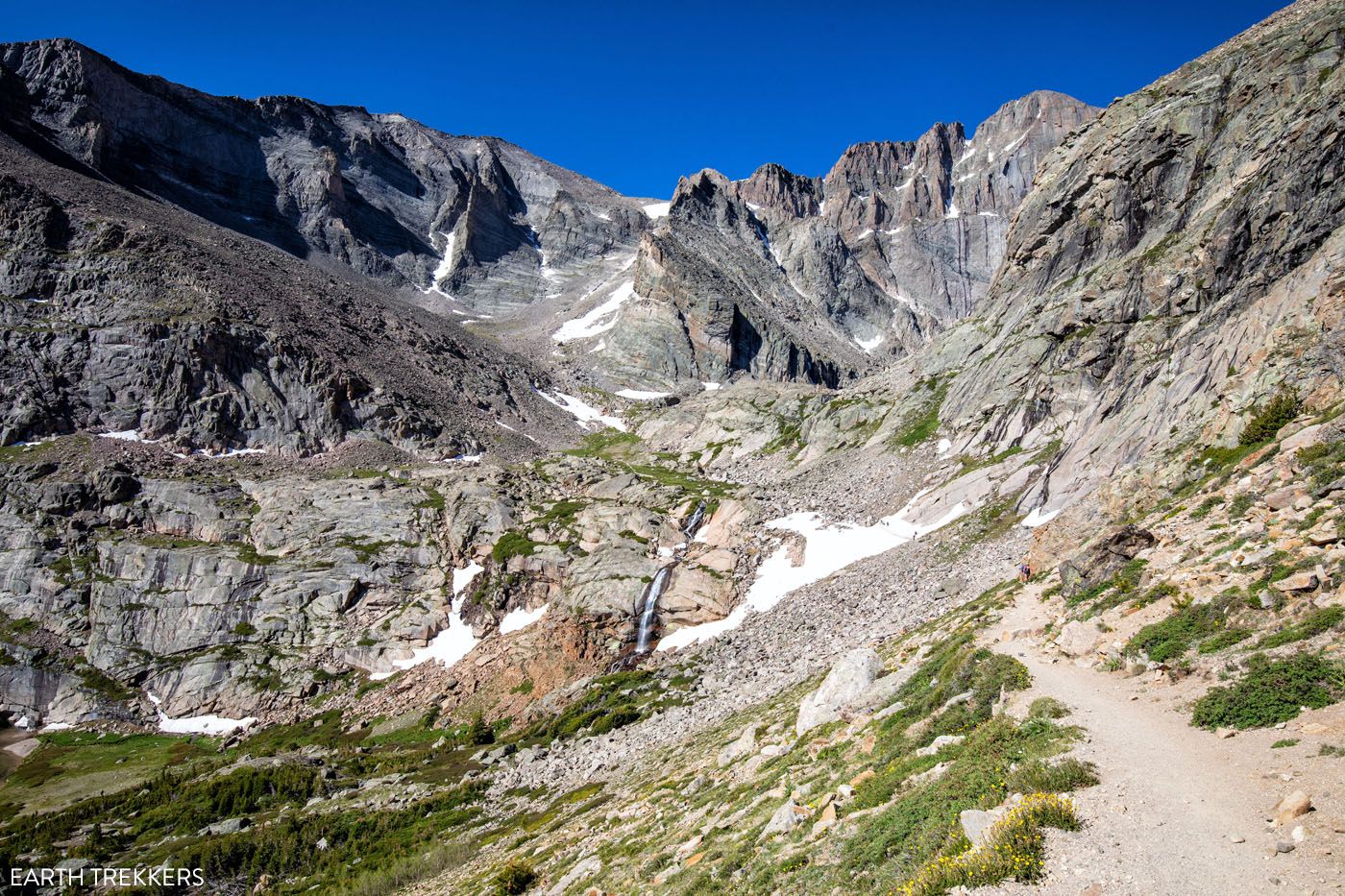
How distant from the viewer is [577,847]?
22.2 metres

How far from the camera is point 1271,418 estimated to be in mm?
24547

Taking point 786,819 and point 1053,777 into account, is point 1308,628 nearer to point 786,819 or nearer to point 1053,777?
point 1053,777

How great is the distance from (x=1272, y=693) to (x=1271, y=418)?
62.3 feet

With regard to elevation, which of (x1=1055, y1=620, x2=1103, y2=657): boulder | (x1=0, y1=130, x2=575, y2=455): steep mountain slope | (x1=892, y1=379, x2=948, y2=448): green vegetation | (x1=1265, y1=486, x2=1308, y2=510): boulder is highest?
(x1=0, y1=130, x2=575, y2=455): steep mountain slope

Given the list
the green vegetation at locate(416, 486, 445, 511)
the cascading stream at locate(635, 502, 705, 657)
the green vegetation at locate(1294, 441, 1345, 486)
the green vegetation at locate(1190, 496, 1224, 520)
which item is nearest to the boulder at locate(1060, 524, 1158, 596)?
the green vegetation at locate(1190, 496, 1224, 520)

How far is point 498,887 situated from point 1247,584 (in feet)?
73.3

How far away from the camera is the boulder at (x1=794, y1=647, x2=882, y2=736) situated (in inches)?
834

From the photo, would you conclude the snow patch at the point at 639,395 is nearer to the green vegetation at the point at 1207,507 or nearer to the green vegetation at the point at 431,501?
the green vegetation at the point at 431,501

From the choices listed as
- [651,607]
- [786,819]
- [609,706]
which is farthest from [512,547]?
[786,819]

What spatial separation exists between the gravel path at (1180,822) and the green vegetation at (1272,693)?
1.27ft

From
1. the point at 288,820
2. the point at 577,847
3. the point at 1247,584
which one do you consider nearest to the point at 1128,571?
the point at 1247,584

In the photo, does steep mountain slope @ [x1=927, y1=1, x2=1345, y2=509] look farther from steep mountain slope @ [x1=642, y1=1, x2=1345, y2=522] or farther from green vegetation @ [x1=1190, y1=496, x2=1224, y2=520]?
green vegetation @ [x1=1190, y1=496, x2=1224, y2=520]

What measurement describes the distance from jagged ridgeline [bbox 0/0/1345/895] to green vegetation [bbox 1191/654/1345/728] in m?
0.06

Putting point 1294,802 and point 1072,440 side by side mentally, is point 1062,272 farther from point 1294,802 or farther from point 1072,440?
point 1294,802
